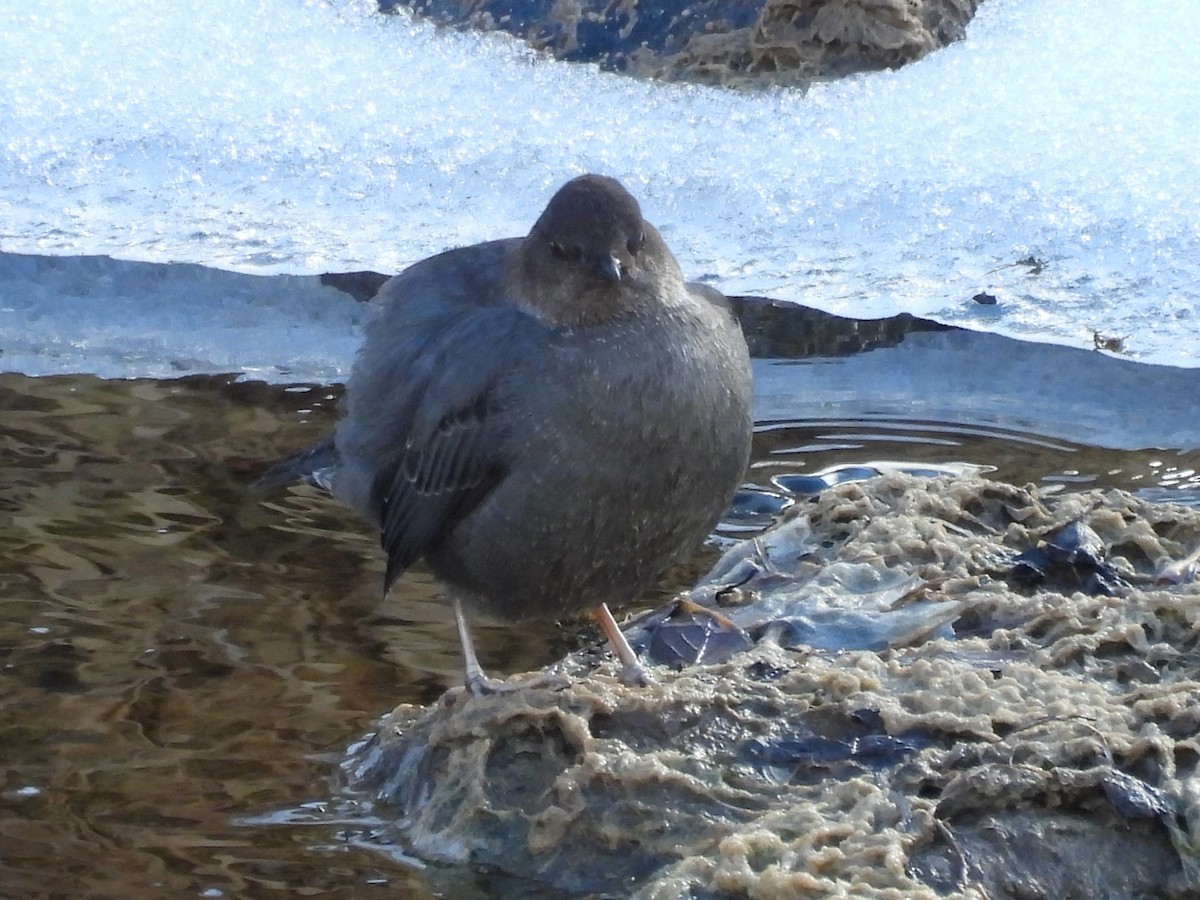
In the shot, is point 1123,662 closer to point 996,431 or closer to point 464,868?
point 464,868

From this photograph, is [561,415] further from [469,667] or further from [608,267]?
[469,667]

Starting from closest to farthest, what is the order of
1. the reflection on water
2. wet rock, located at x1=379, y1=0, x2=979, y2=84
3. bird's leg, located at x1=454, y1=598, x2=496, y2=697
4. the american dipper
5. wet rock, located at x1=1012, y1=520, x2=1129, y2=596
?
the reflection on water
the american dipper
bird's leg, located at x1=454, y1=598, x2=496, y2=697
wet rock, located at x1=1012, y1=520, x2=1129, y2=596
wet rock, located at x1=379, y1=0, x2=979, y2=84

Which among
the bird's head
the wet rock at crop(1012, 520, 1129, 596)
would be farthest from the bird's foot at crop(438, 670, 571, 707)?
the wet rock at crop(1012, 520, 1129, 596)

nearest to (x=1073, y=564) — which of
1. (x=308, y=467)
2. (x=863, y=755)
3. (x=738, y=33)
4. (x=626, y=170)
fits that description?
(x=863, y=755)

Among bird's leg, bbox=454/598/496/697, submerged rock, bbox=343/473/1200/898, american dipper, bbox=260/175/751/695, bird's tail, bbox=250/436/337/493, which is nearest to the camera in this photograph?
submerged rock, bbox=343/473/1200/898

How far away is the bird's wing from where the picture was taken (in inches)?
141

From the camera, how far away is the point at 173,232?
5879mm

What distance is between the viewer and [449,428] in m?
3.64

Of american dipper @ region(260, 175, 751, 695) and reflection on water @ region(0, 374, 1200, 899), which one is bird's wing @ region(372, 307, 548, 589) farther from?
reflection on water @ region(0, 374, 1200, 899)

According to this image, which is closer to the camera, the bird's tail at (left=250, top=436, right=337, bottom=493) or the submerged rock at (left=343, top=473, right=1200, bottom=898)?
the submerged rock at (left=343, top=473, right=1200, bottom=898)

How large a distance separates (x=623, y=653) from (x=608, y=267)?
80cm

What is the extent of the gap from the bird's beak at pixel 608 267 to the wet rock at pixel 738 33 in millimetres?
3162

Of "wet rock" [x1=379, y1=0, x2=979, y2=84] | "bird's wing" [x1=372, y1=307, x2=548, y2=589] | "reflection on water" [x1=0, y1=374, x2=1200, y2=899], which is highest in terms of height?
"wet rock" [x1=379, y1=0, x2=979, y2=84]

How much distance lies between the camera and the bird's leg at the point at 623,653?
11.6 ft
